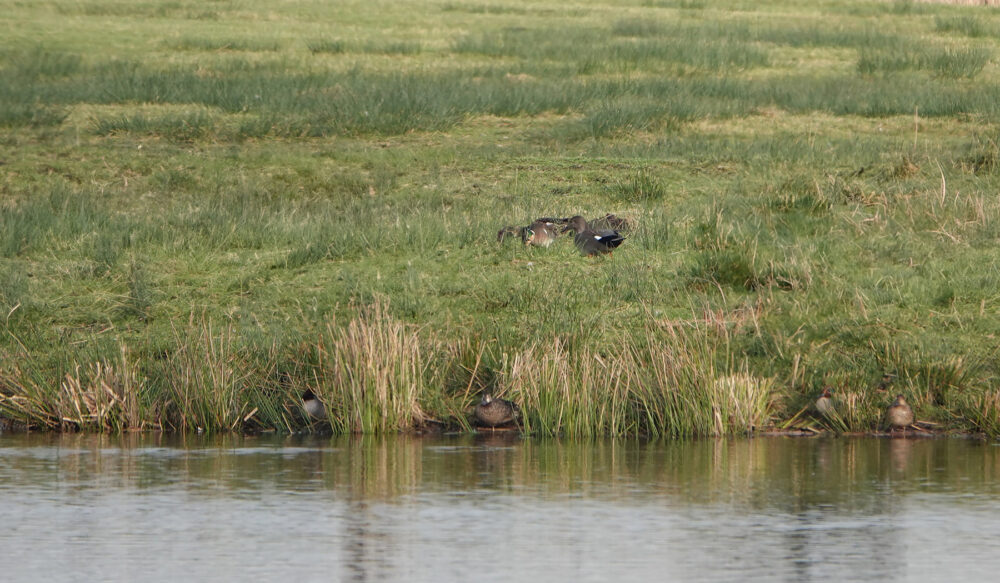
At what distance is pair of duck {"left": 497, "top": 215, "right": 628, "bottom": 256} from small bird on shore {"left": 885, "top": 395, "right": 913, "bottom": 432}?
164 inches

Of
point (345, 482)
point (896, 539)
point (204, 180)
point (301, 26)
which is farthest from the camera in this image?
point (301, 26)

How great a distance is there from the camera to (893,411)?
10.7 m

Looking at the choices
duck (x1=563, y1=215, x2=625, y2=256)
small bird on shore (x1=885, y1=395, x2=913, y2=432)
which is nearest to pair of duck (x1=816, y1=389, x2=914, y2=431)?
small bird on shore (x1=885, y1=395, x2=913, y2=432)

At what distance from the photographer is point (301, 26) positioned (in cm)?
3453

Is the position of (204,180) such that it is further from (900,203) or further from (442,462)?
(442,462)

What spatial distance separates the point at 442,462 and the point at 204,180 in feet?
34.4

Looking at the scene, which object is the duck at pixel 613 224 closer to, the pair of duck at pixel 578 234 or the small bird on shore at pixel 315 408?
the pair of duck at pixel 578 234

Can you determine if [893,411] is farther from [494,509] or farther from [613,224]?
[613,224]

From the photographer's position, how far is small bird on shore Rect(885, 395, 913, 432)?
1066 cm

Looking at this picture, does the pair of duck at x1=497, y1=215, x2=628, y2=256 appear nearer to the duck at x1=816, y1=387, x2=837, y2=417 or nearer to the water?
the duck at x1=816, y1=387, x2=837, y2=417

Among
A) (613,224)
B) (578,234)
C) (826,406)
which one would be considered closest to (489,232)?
(578,234)

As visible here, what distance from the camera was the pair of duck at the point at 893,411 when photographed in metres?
10.7

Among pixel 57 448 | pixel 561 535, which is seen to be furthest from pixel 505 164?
pixel 561 535

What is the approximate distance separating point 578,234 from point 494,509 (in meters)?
6.57
